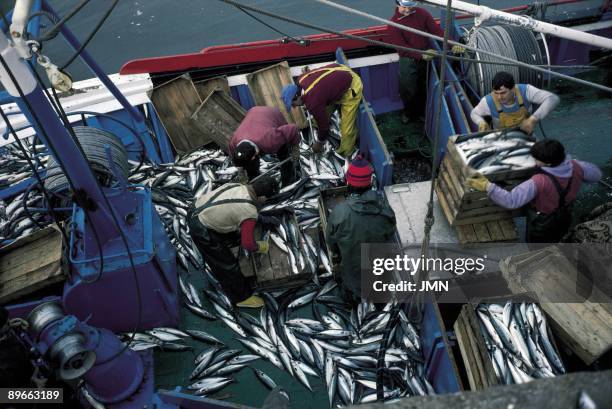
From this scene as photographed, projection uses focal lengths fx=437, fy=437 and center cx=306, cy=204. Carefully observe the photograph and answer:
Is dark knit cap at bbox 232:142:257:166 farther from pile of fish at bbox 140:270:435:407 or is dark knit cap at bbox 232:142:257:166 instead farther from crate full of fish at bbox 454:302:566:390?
crate full of fish at bbox 454:302:566:390

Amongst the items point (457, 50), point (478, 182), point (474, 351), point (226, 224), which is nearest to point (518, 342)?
point (474, 351)

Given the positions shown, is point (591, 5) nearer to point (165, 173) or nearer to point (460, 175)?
point (460, 175)

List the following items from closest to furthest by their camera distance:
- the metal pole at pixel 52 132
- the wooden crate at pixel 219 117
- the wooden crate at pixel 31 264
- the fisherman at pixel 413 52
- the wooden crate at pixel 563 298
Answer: the metal pole at pixel 52 132 → the wooden crate at pixel 563 298 → the wooden crate at pixel 31 264 → the fisherman at pixel 413 52 → the wooden crate at pixel 219 117

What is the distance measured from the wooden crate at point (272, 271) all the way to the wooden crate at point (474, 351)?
2147mm

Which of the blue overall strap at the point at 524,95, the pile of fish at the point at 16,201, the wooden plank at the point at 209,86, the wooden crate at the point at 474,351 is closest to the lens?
the wooden crate at the point at 474,351

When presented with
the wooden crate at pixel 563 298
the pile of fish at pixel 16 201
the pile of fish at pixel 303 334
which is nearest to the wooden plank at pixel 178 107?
the pile of fish at pixel 303 334

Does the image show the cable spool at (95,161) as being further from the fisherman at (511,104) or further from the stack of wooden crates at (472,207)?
the fisherman at (511,104)

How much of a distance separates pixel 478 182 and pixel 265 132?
3.03 m

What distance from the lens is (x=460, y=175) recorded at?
196 inches

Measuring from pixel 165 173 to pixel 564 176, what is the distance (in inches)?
229

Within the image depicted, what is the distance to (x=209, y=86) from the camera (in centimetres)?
785

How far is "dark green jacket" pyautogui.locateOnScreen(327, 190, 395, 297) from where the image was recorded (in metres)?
4.68

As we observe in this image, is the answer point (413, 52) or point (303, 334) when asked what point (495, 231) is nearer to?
point (303, 334)

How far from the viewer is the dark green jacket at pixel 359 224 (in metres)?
4.68
